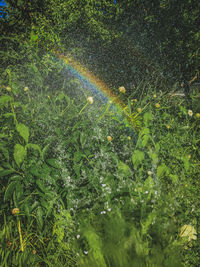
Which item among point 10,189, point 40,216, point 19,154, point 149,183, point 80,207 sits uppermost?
point 19,154

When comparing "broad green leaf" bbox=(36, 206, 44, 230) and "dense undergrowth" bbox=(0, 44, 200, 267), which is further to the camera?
"broad green leaf" bbox=(36, 206, 44, 230)

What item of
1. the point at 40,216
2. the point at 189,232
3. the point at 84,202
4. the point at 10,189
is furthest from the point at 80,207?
the point at 189,232

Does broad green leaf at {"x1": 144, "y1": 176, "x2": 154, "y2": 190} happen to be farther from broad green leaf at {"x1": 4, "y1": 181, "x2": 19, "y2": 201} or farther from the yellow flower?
broad green leaf at {"x1": 4, "y1": 181, "x2": 19, "y2": 201}

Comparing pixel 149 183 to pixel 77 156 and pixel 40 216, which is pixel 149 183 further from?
pixel 40 216

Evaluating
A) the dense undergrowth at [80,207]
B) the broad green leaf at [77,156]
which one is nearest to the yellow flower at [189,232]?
the dense undergrowth at [80,207]

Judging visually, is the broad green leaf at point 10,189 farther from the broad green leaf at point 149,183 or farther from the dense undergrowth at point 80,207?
the broad green leaf at point 149,183

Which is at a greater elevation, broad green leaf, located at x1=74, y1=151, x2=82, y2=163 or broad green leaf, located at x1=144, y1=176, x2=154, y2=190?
broad green leaf, located at x1=74, y1=151, x2=82, y2=163

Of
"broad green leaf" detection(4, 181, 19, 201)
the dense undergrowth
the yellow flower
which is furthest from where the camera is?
the yellow flower

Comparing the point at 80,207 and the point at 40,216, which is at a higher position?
the point at 40,216

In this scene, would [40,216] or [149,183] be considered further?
[149,183]

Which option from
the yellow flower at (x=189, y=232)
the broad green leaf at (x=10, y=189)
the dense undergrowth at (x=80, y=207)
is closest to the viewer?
the dense undergrowth at (x=80, y=207)

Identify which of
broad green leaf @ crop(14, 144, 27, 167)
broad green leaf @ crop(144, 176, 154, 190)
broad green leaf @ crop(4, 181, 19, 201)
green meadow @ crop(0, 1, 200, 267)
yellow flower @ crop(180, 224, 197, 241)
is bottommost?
yellow flower @ crop(180, 224, 197, 241)

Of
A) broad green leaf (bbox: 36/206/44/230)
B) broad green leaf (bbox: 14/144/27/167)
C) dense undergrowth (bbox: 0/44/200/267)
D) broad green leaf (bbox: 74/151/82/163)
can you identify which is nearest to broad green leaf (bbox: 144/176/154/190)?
dense undergrowth (bbox: 0/44/200/267)

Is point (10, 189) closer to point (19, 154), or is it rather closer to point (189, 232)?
point (19, 154)
